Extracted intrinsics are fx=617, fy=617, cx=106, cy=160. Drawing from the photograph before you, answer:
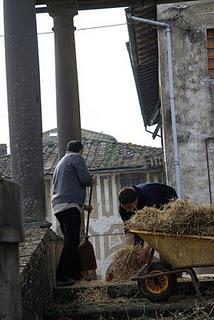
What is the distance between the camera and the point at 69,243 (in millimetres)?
6938

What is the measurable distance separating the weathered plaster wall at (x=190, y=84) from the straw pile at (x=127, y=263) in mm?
7240

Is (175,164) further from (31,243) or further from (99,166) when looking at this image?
(99,166)

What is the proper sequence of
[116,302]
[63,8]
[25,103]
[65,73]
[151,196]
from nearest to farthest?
[116,302] < [151,196] < [25,103] < [63,8] < [65,73]

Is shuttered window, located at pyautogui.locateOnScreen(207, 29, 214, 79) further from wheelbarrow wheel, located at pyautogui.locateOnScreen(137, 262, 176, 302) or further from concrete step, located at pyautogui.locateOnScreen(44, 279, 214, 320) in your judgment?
wheelbarrow wheel, located at pyautogui.locateOnScreen(137, 262, 176, 302)

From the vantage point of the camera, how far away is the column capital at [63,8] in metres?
9.26

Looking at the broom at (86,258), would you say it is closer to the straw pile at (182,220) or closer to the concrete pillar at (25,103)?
the concrete pillar at (25,103)

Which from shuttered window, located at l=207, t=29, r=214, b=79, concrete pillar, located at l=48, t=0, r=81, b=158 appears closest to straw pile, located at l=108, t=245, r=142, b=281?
concrete pillar, located at l=48, t=0, r=81, b=158

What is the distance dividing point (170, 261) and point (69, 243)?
1531 mm

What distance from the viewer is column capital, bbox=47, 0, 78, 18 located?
364 inches

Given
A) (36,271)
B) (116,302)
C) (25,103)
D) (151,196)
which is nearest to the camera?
(36,271)

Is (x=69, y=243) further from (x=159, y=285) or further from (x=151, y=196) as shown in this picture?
(x=159, y=285)

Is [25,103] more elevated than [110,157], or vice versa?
[110,157]

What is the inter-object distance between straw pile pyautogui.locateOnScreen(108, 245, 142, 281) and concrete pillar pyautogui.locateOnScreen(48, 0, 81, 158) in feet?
10.1

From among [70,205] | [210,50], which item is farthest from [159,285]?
[210,50]
